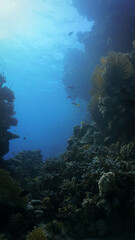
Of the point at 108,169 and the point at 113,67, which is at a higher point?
the point at 113,67

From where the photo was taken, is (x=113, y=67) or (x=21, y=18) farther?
(x=21, y=18)

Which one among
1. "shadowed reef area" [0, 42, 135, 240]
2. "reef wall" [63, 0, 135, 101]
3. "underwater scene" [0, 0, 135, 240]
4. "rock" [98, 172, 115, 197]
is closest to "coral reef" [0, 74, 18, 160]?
"underwater scene" [0, 0, 135, 240]

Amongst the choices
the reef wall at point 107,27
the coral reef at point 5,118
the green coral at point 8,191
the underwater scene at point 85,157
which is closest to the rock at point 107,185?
the underwater scene at point 85,157

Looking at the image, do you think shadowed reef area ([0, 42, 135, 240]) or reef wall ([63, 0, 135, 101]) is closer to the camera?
shadowed reef area ([0, 42, 135, 240])

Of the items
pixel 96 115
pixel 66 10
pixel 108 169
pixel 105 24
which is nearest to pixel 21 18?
pixel 66 10

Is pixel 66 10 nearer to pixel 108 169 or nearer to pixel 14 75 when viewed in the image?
pixel 108 169

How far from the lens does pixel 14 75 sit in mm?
50594

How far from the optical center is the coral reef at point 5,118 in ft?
33.8

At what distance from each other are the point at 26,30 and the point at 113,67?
25153 mm

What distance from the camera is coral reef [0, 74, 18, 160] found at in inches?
405

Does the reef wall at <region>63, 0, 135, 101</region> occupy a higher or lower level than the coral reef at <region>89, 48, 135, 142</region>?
→ higher

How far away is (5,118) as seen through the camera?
12.3 metres

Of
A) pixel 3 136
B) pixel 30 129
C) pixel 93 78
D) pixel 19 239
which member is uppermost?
pixel 30 129

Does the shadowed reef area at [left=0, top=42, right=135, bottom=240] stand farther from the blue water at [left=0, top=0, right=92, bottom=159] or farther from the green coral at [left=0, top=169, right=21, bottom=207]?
the blue water at [left=0, top=0, right=92, bottom=159]
